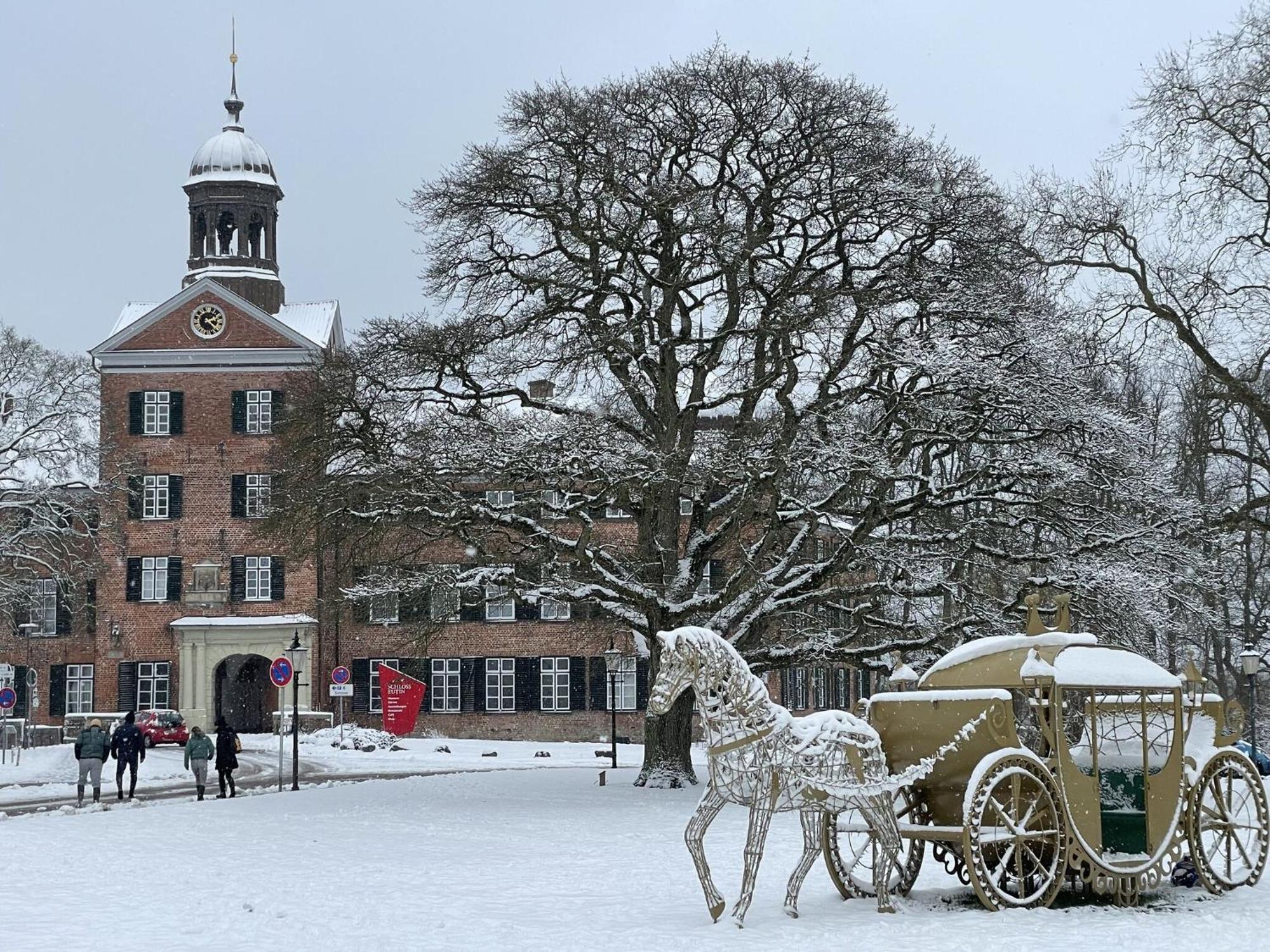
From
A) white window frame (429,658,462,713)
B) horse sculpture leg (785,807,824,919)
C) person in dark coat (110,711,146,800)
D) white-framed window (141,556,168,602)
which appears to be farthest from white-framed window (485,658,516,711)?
horse sculpture leg (785,807,824,919)

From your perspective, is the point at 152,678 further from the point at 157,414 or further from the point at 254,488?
the point at 157,414

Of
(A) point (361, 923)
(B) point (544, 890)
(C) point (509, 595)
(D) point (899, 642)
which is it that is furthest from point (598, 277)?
(A) point (361, 923)

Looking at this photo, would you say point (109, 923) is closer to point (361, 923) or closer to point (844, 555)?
point (361, 923)

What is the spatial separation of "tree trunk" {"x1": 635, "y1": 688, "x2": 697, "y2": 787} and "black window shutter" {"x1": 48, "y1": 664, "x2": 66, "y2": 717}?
31.7 metres

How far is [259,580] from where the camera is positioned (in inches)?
2175

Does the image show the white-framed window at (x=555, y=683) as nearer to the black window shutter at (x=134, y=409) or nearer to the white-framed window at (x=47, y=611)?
the black window shutter at (x=134, y=409)

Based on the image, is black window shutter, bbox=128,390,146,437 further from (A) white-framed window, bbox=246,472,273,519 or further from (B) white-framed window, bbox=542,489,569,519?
(B) white-framed window, bbox=542,489,569,519

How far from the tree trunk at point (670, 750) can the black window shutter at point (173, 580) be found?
29.0 meters

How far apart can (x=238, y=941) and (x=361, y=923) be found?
1163 millimetres

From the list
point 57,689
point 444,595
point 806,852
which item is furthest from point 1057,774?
point 57,689

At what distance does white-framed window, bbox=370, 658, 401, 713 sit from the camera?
55281 millimetres

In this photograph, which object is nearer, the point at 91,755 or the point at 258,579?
the point at 91,755

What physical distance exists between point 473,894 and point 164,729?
119 ft

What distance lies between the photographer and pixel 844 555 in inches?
1037
